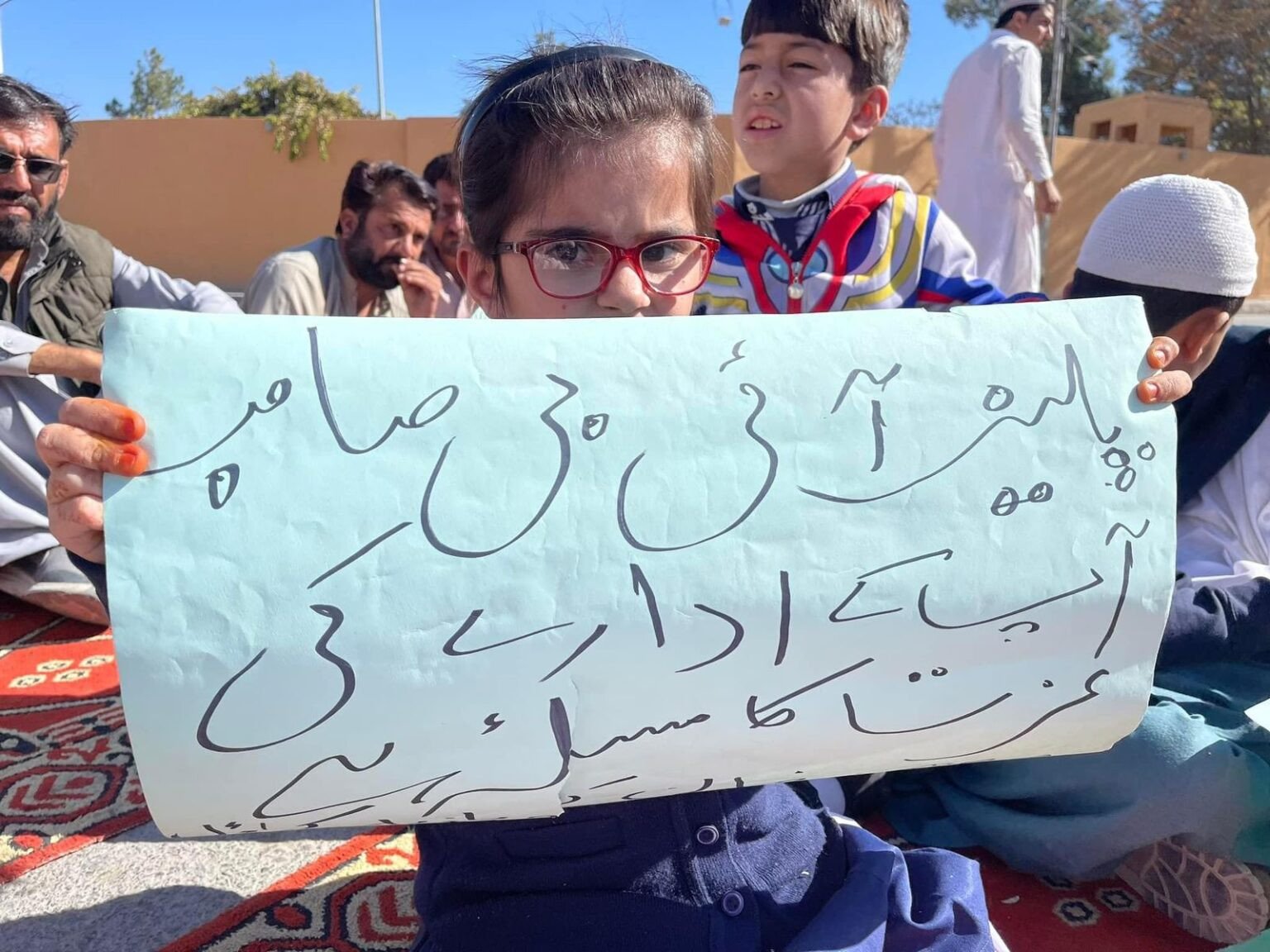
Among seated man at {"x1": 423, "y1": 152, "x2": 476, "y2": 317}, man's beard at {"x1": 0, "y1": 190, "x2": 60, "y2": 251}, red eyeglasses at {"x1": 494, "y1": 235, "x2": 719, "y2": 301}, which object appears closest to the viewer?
red eyeglasses at {"x1": 494, "y1": 235, "x2": 719, "y2": 301}

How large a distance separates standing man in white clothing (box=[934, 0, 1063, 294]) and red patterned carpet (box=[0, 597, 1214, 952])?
3.63 m

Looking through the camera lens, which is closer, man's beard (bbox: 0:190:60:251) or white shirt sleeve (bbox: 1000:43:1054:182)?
man's beard (bbox: 0:190:60:251)

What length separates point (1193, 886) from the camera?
137 cm

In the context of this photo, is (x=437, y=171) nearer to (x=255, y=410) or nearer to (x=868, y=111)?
(x=868, y=111)

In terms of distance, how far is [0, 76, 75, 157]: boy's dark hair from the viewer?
2.64 meters

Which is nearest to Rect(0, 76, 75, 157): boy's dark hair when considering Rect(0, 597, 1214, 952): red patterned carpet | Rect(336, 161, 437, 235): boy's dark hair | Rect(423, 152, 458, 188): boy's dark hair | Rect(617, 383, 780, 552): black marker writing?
Rect(336, 161, 437, 235): boy's dark hair

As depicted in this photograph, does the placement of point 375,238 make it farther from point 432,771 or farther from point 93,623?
point 432,771

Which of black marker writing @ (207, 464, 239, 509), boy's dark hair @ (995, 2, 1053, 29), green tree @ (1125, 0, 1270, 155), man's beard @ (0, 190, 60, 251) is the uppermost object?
green tree @ (1125, 0, 1270, 155)

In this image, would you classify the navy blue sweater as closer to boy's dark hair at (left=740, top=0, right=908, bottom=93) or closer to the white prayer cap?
the white prayer cap

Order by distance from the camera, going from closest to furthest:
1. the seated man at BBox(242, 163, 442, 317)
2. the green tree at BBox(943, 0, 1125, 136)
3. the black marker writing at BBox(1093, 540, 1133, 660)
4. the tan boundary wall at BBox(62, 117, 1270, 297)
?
the black marker writing at BBox(1093, 540, 1133, 660)
the seated man at BBox(242, 163, 442, 317)
the tan boundary wall at BBox(62, 117, 1270, 297)
the green tree at BBox(943, 0, 1125, 136)

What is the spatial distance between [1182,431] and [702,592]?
3.88ft

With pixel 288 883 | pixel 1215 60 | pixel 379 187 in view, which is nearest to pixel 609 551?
pixel 288 883

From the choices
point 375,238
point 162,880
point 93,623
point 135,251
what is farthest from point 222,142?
point 162,880

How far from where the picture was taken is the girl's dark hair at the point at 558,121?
1029mm
